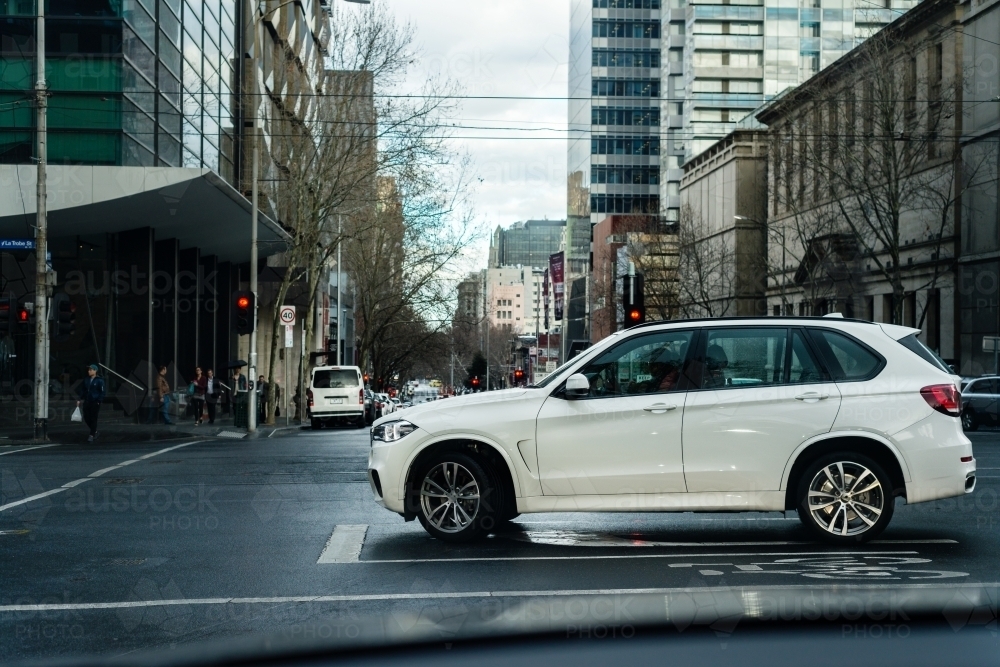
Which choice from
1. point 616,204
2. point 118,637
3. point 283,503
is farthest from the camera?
point 616,204

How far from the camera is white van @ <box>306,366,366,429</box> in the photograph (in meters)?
38.6

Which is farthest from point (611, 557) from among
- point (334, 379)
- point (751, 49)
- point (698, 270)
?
point (751, 49)

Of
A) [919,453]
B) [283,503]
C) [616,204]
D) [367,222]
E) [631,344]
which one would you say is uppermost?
[616,204]

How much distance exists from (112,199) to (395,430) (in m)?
22.7

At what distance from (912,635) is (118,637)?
498cm

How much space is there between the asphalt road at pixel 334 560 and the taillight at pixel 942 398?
3.34 ft

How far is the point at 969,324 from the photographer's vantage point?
4697cm

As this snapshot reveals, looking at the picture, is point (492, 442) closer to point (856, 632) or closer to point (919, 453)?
point (919, 453)

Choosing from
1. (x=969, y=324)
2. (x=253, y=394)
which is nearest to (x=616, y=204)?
(x=969, y=324)

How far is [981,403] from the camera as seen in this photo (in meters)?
34.8

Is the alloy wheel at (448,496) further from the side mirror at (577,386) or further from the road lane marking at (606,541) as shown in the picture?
the side mirror at (577,386)

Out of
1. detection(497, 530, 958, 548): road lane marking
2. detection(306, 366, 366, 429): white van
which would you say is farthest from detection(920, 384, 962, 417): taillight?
detection(306, 366, 366, 429): white van

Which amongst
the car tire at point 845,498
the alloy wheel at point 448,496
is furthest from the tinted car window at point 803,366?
the alloy wheel at point 448,496

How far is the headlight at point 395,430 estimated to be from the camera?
29.3 feet
